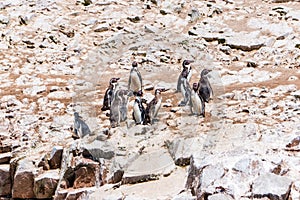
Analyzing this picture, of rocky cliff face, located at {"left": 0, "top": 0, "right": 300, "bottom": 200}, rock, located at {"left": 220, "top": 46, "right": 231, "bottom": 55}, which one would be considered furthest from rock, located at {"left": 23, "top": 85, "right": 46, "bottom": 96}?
rock, located at {"left": 220, "top": 46, "right": 231, "bottom": 55}

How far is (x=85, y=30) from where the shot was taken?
14086 millimetres

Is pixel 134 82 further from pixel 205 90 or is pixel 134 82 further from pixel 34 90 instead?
pixel 34 90

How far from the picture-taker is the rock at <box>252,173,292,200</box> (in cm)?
543

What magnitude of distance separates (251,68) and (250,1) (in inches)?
179

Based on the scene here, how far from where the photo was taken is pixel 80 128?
8820 mm

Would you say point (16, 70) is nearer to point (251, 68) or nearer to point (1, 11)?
point (1, 11)

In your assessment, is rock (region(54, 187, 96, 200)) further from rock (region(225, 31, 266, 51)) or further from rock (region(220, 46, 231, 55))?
rock (region(225, 31, 266, 51))

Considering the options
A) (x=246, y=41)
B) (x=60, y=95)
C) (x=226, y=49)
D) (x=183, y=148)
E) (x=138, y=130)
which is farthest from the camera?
(x=246, y=41)

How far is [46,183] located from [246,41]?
6.65 metres

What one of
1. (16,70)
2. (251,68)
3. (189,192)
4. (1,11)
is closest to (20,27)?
(1,11)

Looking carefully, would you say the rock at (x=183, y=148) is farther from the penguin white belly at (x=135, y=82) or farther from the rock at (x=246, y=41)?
the rock at (x=246, y=41)

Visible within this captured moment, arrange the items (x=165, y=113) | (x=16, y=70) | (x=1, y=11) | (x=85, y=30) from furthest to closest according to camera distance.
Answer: (x=1, y=11) < (x=85, y=30) < (x=16, y=70) < (x=165, y=113)

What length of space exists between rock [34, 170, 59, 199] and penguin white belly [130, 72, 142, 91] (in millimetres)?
2730

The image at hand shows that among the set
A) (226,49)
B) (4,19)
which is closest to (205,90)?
(226,49)
